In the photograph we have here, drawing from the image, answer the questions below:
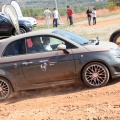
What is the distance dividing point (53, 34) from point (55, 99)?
1.68 meters

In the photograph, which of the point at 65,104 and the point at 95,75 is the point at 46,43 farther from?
the point at 65,104

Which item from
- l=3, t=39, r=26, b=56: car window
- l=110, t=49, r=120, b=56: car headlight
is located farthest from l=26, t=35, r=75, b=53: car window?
l=110, t=49, r=120, b=56: car headlight

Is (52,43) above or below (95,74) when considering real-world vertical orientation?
above

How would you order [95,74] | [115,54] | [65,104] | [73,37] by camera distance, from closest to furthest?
1. [65,104]
2. [95,74]
3. [115,54]
4. [73,37]

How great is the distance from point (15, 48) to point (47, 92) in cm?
142

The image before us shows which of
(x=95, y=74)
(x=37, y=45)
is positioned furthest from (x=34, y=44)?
(x=95, y=74)

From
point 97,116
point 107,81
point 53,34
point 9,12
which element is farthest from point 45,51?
point 9,12

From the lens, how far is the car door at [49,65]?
833cm

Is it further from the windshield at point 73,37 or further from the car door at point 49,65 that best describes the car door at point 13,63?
the windshield at point 73,37

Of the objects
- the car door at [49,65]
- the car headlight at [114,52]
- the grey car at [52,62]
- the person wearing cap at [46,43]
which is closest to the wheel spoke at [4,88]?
the grey car at [52,62]

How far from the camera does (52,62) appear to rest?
835 centimetres

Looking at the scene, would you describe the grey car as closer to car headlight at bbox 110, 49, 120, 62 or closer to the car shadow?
car headlight at bbox 110, 49, 120, 62

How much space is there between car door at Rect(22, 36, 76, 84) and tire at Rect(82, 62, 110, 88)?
1.04ft

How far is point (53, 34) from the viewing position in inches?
339
